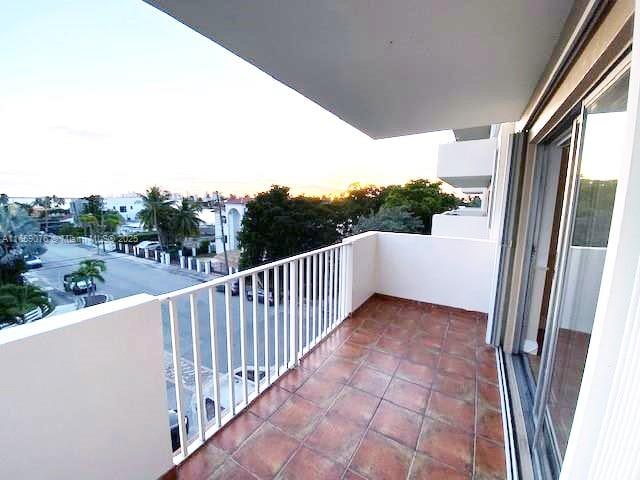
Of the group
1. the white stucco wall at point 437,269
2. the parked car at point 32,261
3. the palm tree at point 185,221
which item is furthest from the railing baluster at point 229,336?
the palm tree at point 185,221

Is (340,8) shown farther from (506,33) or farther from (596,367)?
(596,367)

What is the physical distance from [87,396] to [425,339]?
2.87m

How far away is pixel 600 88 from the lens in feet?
3.69

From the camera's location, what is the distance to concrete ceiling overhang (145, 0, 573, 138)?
1213mm

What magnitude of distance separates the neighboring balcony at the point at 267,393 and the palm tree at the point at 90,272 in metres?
9.03

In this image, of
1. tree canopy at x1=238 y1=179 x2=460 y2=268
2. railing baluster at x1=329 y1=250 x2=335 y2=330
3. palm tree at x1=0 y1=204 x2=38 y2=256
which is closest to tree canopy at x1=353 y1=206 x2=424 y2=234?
tree canopy at x1=238 y1=179 x2=460 y2=268

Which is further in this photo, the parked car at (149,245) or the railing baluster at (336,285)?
the parked car at (149,245)

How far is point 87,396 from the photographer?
1.10 metres

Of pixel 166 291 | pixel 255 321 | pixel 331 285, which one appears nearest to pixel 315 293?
pixel 331 285

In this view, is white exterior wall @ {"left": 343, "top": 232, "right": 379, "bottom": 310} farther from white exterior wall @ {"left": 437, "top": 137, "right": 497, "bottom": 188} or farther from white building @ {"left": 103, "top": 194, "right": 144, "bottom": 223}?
white building @ {"left": 103, "top": 194, "right": 144, "bottom": 223}

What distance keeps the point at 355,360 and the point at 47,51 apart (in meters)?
6.64

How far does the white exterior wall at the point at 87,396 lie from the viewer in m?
0.95

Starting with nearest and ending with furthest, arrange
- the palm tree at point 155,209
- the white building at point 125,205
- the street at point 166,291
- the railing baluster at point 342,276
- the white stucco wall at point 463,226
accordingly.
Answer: the railing baluster at point 342,276 → the street at point 166,291 → the white stucco wall at point 463,226 → the white building at point 125,205 → the palm tree at point 155,209

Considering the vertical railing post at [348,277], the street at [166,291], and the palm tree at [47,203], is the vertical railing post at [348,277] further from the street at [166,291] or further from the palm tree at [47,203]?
the palm tree at [47,203]
